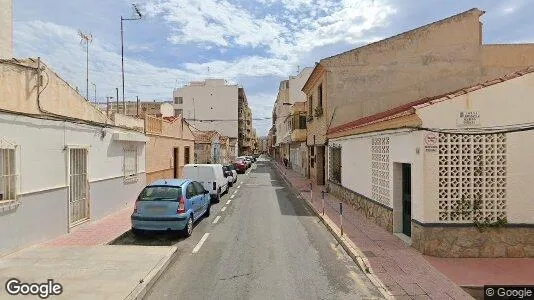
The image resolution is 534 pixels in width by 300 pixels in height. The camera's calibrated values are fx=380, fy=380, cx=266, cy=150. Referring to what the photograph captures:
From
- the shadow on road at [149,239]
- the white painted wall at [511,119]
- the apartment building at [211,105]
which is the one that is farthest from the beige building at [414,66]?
the apartment building at [211,105]

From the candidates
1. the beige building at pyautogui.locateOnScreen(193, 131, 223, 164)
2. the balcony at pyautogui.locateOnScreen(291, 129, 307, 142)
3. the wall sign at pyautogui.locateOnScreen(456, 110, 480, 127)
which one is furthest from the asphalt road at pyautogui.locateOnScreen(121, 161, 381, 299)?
the beige building at pyautogui.locateOnScreen(193, 131, 223, 164)

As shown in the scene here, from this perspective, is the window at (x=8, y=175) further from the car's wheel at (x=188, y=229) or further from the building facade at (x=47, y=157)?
the car's wheel at (x=188, y=229)

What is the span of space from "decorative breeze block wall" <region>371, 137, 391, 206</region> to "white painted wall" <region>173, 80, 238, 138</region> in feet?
219

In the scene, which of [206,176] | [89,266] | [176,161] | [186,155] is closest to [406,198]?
[89,266]

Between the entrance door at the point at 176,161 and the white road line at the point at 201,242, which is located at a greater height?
the entrance door at the point at 176,161

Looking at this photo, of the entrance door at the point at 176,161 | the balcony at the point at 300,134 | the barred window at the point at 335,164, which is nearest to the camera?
the barred window at the point at 335,164

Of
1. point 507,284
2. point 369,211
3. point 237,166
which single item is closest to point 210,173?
point 369,211

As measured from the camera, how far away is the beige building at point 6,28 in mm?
11033

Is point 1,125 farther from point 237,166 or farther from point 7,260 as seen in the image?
point 237,166

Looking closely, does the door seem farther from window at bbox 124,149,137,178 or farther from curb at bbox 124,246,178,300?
curb at bbox 124,246,178,300

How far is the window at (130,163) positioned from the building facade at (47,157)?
4.44 feet

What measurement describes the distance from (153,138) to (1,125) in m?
11.5

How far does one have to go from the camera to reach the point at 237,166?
41.6 m

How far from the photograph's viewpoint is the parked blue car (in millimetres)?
10359
